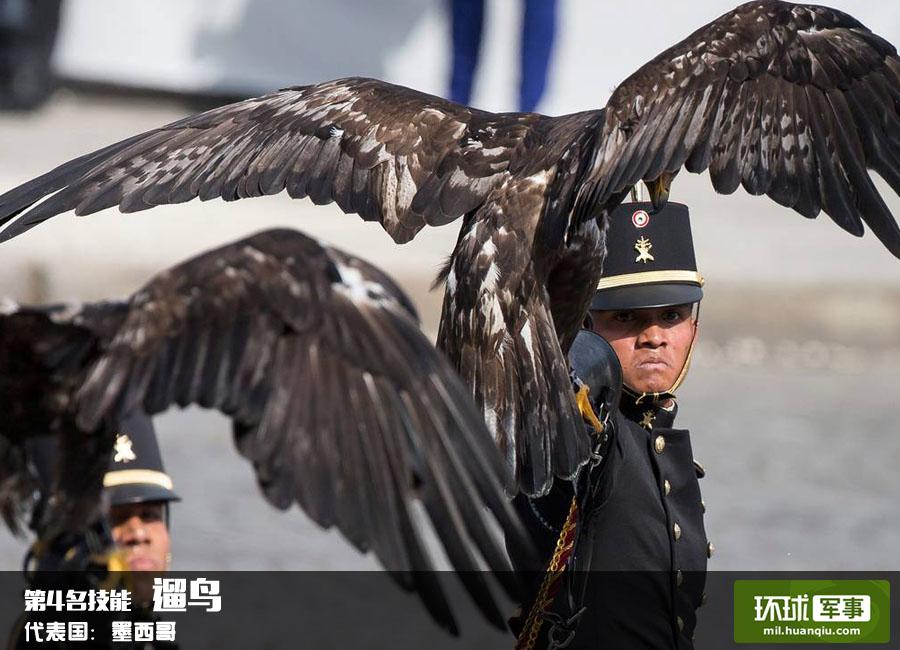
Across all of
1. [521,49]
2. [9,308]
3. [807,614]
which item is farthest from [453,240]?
[9,308]

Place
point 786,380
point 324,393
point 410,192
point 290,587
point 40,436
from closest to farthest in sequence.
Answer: point 324,393
point 40,436
point 410,192
point 290,587
point 786,380

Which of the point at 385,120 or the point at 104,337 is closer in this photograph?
the point at 104,337

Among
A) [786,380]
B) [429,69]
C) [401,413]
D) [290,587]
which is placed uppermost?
[429,69]

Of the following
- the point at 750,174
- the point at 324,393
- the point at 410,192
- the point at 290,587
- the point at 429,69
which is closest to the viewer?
the point at 324,393

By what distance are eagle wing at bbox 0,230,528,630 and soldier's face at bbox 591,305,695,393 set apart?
111 centimetres

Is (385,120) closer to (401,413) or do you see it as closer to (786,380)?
(401,413)

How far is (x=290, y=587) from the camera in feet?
22.3

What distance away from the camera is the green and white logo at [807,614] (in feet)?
17.1

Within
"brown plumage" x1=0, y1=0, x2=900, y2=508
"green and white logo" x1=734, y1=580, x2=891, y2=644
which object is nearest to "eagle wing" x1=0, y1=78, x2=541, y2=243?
"brown plumage" x1=0, y1=0, x2=900, y2=508

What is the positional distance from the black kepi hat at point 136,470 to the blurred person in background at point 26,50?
9419mm

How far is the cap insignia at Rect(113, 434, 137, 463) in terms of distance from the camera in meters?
3.96

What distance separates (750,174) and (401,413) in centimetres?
129

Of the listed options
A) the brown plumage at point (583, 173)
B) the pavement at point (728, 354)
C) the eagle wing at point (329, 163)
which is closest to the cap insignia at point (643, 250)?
the brown plumage at point (583, 173)

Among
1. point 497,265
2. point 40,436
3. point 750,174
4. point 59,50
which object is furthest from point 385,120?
point 59,50
